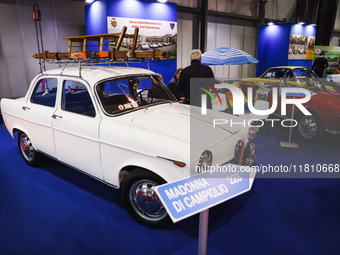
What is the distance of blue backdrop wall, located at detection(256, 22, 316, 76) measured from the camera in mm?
15373

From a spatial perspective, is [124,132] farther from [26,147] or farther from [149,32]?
[149,32]

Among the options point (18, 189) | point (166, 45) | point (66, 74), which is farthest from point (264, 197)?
point (166, 45)

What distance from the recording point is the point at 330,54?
17.1m

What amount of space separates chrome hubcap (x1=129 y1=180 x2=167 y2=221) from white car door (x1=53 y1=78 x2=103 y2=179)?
0.56 m

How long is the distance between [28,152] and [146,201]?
281 cm

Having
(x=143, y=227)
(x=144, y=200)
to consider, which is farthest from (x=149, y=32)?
(x=143, y=227)

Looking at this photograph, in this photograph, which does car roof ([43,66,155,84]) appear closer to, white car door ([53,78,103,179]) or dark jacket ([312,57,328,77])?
white car door ([53,78,103,179])

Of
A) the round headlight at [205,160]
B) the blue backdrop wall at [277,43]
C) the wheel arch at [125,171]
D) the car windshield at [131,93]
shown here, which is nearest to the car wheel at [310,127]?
the car windshield at [131,93]

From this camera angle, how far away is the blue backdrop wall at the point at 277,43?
15373mm

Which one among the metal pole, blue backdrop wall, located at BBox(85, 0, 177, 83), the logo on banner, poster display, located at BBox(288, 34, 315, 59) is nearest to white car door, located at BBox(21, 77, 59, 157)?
the metal pole

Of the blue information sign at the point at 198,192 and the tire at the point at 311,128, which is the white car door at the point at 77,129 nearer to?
the blue information sign at the point at 198,192

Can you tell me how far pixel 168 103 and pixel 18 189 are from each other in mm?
2531

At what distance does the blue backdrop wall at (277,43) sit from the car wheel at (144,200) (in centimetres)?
1514

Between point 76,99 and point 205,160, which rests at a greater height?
point 76,99
